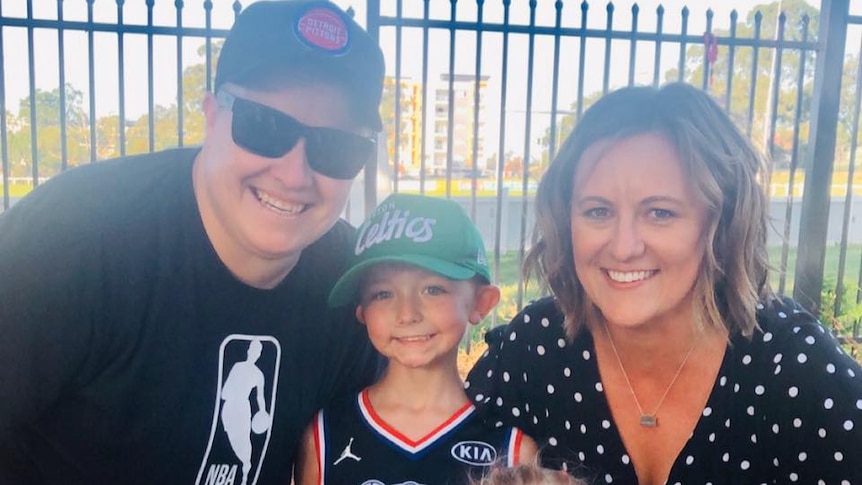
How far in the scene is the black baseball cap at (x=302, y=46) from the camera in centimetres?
194

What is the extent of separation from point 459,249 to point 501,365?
0.44m

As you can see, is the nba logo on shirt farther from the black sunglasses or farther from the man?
the black sunglasses

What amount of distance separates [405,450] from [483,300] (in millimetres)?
503

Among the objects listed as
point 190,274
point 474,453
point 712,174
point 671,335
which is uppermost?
point 712,174

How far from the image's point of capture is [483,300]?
7.36 feet

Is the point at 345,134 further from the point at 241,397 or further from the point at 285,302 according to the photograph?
the point at 241,397

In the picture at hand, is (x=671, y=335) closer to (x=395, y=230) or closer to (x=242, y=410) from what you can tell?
(x=395, y=230)

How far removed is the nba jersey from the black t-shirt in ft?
0.41

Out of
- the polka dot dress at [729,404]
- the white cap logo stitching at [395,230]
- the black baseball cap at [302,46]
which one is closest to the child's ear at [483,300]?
the polka dot dress at [729,404]

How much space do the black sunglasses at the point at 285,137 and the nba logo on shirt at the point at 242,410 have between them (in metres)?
0.53

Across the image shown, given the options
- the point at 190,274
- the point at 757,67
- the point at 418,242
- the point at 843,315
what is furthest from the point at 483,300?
the point at 843,315

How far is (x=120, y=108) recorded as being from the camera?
4.96 m

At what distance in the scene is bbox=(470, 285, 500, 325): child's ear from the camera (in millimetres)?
2234

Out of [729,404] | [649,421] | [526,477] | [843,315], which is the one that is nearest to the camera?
[526,477]
